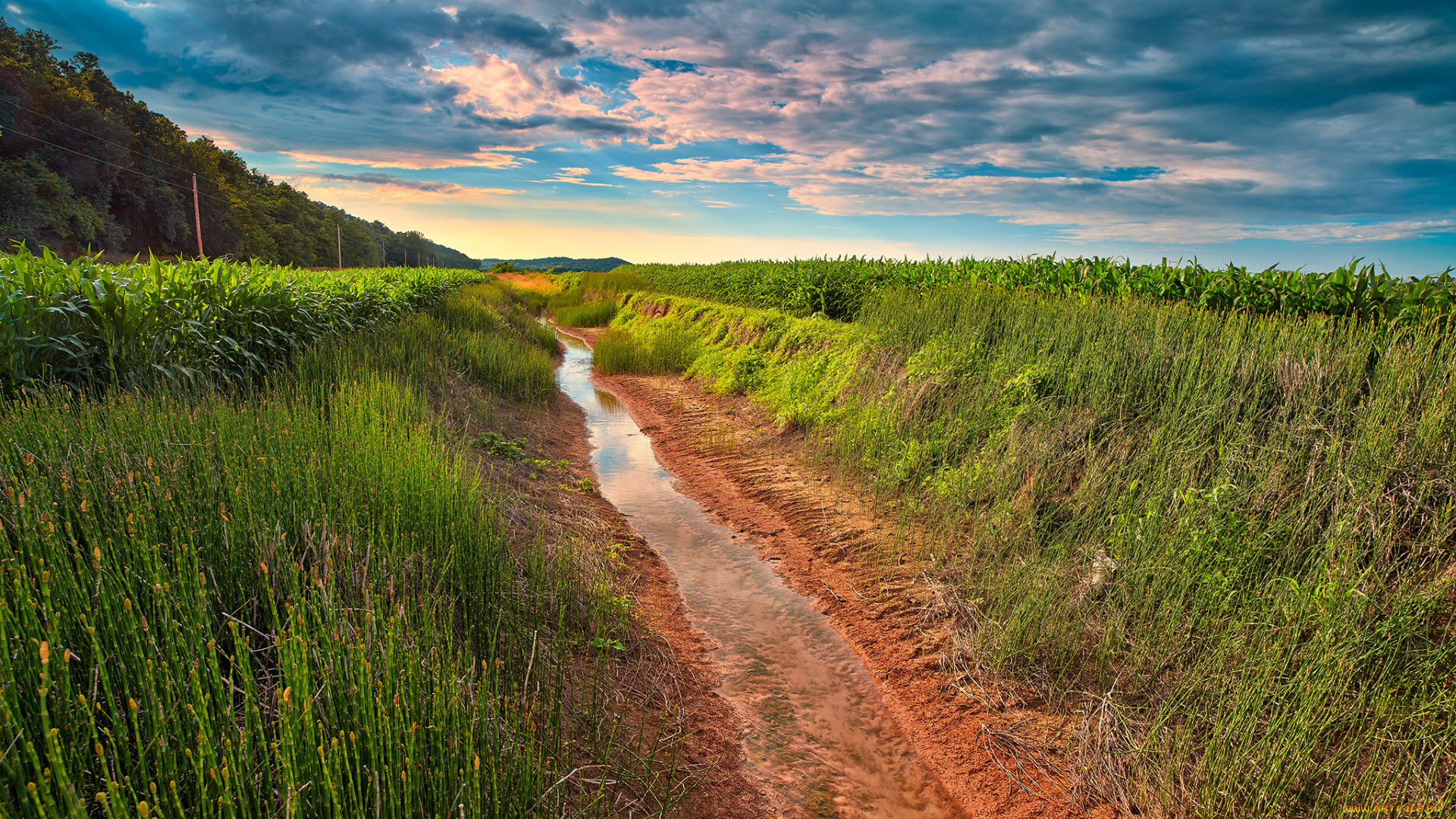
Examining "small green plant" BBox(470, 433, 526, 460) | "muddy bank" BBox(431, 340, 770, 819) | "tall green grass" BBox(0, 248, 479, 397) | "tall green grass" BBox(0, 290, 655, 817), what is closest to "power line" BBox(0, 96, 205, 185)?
"tall green grass" BBox(0, 248, 479, 397)

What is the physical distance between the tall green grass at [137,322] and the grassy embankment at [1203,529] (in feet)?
21.0

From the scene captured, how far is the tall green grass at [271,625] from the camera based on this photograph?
5.91 feet

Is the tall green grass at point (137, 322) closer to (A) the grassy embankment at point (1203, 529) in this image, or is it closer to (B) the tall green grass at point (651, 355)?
(A) the grassy embankment at point (1203, 529)

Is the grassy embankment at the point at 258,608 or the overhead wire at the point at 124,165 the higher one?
the overhead wire at the point at 124,165

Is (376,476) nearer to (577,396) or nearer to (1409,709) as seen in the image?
(1409,709)

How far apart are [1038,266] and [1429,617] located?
9586mm

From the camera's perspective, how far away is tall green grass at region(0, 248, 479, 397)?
4.95 metres

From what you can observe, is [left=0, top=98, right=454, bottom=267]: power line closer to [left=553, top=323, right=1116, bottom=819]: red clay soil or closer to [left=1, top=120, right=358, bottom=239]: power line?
[left=1, top=120, right=358, bottom=239]: power line

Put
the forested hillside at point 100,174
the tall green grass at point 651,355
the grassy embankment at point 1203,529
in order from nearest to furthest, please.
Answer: the grassy embankment at point 1203,529 < the tall green grass at point 651,355 < the forested hillside at point 100,174

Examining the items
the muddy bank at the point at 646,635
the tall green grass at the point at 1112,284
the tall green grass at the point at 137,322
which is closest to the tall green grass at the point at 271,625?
the muddy bank at the point at 646,635

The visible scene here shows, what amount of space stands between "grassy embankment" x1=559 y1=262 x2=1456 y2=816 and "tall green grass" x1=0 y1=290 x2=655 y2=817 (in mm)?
2705

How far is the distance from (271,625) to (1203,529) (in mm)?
5140

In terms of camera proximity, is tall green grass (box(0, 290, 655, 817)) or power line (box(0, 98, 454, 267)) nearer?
tall green grass (box(0, 290, 655, 817))

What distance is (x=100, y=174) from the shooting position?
41.2 metres
